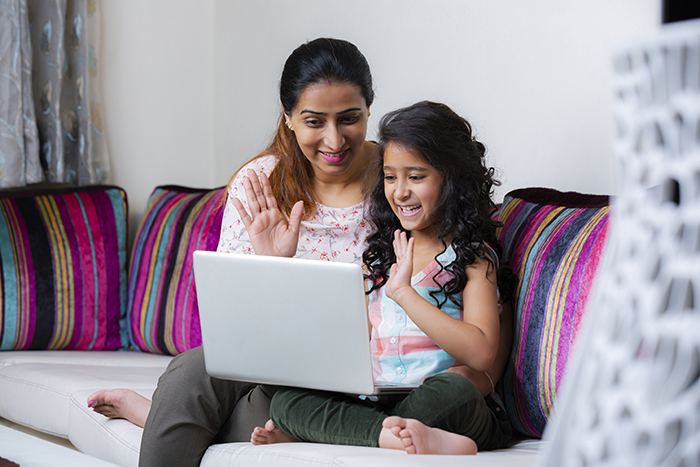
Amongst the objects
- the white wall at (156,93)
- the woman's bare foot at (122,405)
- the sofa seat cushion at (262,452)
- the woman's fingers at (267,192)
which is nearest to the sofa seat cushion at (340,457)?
the sofa seat cushion at (262,452)

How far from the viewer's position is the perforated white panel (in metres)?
0.41

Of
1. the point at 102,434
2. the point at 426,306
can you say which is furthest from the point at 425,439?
the point at 102,434

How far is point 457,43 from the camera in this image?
176cm

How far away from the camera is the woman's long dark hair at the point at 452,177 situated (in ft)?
4.03

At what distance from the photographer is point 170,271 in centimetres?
202

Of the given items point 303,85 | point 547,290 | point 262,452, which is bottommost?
point 262,452

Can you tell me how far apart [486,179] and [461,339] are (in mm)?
386

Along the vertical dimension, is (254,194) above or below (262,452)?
Answer: above

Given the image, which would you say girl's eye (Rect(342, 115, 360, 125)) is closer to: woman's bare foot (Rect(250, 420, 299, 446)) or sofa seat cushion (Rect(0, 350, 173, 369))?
woman's bare foot (Rect(250, 420, 299, 446))

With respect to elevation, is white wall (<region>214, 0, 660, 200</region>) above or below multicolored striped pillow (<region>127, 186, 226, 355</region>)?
above

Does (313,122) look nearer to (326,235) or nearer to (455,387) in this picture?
(326,235)

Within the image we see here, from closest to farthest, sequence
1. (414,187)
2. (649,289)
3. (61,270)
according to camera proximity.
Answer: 1. (649,289)
2. (414,187)
3. (61,270)

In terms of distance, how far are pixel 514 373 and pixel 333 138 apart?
620mm

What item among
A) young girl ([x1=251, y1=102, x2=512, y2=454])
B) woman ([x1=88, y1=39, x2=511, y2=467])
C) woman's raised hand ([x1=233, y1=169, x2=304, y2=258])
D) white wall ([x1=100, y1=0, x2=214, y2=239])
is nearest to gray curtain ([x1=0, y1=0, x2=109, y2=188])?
white wall ([x1=100, y1=0, x2=214, y2=239])
